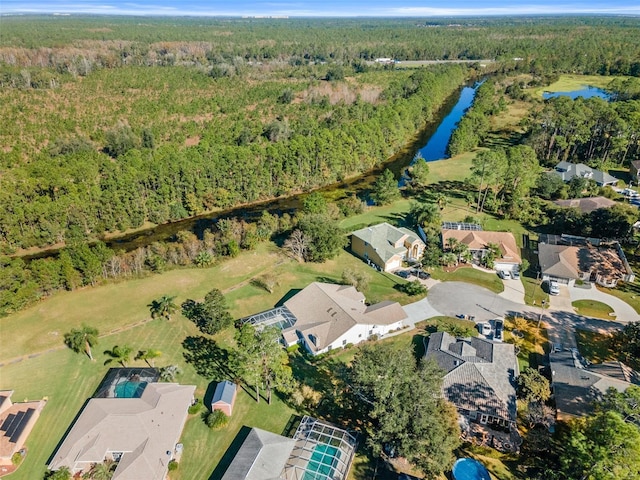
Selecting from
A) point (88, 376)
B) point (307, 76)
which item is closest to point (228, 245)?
point (88, 376)

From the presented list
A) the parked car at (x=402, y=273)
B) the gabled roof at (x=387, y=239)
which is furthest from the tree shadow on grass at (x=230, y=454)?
the gabled roof at (x=387, y=239)

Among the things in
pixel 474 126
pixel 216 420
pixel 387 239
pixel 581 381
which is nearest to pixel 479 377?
pixel 581 381

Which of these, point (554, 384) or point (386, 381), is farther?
point (554, 384)

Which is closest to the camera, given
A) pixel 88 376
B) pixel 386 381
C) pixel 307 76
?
pixel 386 381

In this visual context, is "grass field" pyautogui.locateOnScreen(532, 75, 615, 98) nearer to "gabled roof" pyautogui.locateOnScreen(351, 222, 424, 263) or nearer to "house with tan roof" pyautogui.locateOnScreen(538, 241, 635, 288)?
"house with tan roof" pyautogui.locateOnScreen(538, 241, 635, 288)

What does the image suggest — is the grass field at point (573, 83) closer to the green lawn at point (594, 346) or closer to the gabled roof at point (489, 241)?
the gabled roof at point (489, 241)

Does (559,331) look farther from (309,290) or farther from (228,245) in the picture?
(228,245)

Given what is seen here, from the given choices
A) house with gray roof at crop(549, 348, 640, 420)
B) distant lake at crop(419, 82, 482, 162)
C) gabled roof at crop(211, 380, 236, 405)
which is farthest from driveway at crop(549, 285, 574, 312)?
distant lake at crop(419, 82, 482, 162)

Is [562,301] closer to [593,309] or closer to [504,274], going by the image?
[593,309]
